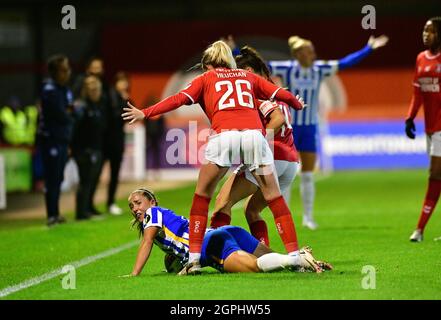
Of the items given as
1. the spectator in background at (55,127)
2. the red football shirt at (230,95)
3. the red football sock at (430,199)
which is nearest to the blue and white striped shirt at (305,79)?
the red football sock at (430,199)

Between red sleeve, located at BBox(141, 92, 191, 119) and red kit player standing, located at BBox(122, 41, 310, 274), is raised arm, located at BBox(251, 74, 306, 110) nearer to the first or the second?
red kit player standing, located at BBox(122, 41, 310, 274)

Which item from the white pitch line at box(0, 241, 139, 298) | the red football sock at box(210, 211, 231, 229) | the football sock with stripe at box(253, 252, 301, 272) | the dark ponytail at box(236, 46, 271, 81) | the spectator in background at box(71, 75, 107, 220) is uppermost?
the dark ponytail at box(236, 46, 271, 81)

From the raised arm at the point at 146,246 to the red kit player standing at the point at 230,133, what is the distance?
0.30m

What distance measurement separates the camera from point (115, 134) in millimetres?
15859

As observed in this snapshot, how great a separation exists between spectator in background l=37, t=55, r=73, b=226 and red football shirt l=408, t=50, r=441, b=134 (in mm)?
4958

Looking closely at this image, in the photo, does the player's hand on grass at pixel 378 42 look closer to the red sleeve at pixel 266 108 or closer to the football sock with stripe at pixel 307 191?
the football sock with stripe at pixel 307 191

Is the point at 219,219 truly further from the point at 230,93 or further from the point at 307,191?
the point at 307,191

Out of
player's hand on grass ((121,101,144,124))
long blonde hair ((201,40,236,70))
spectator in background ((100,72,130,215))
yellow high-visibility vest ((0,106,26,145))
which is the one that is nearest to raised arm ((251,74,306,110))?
long blonde hair ((201,40,236,70))

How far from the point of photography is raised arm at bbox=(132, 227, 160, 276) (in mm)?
7859

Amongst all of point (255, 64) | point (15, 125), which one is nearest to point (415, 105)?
point (255, 64)

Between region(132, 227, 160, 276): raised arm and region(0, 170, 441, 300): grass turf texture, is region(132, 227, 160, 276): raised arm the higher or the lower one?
the higher one

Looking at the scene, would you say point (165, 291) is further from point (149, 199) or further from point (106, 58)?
point (106, 58)

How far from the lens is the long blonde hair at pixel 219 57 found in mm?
8070
